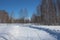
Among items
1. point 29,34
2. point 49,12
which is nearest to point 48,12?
point 49,12

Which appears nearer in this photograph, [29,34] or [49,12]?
[29,34]

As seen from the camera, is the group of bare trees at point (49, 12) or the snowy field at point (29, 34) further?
the group of bare trees at point (49, 12)

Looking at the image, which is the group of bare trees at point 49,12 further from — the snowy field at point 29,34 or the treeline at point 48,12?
the snowy field at point 29,34

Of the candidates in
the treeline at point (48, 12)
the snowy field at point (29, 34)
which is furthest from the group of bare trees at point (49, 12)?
the snowy field at point (29, 34)

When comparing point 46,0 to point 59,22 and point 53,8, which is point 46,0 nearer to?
point 53,8

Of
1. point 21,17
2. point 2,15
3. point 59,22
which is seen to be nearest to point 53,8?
point 59,22

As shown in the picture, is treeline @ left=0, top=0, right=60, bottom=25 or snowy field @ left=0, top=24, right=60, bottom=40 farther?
treeline @ left=0, top=0, right=60, bottom=25

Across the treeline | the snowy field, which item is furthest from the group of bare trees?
the snowy field

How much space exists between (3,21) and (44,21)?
18.9 meters

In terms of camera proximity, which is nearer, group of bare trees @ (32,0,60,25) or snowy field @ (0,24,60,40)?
snowy field @ (0,24,60,40)

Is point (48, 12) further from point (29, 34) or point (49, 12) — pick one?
point (29, 34)

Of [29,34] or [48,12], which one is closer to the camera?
[29,34]

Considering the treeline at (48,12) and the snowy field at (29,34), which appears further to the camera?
the treeline at (48,12)

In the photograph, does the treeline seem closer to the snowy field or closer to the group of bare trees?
the group of bare trees
